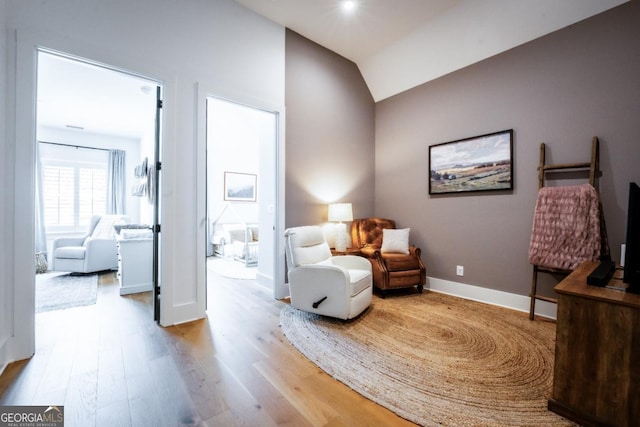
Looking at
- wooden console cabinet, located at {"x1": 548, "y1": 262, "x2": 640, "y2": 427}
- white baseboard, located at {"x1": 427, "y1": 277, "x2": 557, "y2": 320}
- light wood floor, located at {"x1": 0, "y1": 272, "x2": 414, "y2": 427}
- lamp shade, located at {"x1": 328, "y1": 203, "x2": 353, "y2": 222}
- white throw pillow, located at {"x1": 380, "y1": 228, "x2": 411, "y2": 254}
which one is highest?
lamp shade, located at {"x1": 328, "y1": 203, "x2": 353, "y2": 222}

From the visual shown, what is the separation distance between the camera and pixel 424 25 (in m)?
3.29

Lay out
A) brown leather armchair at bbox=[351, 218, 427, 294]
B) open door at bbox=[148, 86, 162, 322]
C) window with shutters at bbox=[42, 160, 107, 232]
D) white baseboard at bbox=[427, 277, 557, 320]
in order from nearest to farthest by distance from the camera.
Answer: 1. open door at bbox=[148, 86, 162, 322]
2. white baseboard at bbox=[427, 277, 557, 320]
3. brown leather armchair at bbox=[351, 218, 427, 294]
4. window with shutters at bbox=[42, 160, 107, 232]

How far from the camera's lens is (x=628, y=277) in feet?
4.82

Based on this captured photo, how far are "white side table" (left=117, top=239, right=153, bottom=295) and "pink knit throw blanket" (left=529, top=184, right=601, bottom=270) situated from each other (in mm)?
4641

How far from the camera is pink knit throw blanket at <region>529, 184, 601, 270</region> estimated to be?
7.96ft

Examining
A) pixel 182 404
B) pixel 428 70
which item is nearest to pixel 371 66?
pixel 428 70

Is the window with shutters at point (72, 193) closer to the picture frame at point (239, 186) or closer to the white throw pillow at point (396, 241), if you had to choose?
the picture frame at point (239, 186)

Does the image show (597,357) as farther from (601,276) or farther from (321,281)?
(321,281)

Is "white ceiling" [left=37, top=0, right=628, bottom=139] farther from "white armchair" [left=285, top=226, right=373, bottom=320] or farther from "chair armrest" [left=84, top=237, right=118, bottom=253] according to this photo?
"chair armrest" [left=84, top=237, right=118, bottom=253]

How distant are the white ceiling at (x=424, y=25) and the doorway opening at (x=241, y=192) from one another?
4.04ft

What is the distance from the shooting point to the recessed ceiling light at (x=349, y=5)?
9.65ft

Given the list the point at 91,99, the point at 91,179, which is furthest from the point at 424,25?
the point at 91,179

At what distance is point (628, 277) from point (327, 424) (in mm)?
1811

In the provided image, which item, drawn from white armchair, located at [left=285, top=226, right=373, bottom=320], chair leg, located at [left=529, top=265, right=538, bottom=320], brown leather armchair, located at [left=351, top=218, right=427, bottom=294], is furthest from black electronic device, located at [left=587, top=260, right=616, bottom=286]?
brown leather armchair, located at [left=351, top=218, right=427, bottom=294]
